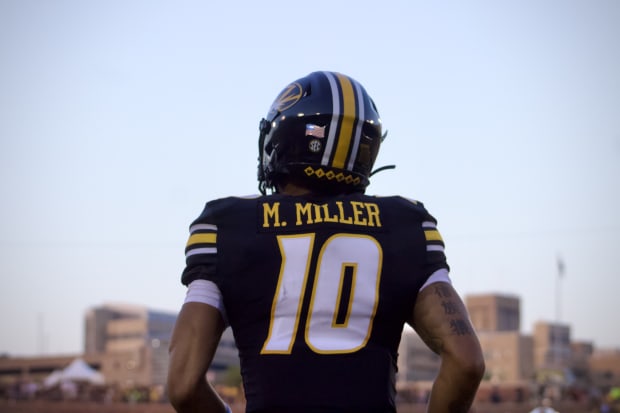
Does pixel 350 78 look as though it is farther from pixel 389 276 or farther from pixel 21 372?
pixel 21 372

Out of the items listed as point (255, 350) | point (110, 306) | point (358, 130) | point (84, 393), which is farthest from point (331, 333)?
point (110, 306)

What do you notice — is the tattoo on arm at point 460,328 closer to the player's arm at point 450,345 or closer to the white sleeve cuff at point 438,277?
the player's arm at point 450,345

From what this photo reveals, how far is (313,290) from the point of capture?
288 cm

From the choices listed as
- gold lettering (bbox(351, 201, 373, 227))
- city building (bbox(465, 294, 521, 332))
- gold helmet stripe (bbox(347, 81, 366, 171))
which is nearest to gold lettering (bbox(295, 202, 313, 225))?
gold lettering (bbox(351, 201, 373, 227))

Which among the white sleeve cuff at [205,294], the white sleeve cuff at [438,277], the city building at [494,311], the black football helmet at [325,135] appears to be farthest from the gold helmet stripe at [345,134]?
the city building at [494,311]

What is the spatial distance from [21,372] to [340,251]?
117982 mm

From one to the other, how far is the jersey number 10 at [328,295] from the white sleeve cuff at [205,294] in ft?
0.61

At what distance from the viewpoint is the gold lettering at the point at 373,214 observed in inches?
118

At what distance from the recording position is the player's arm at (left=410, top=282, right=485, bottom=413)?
9.45ft

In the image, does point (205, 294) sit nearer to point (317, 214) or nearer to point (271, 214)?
point (271, 214)

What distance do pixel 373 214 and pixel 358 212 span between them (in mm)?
52

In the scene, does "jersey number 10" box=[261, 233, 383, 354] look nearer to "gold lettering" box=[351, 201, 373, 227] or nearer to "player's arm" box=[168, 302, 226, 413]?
"gold lettering" box=[351, 201, 373, 227]

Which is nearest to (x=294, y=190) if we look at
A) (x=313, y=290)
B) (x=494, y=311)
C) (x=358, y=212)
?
(x=358, y=212)

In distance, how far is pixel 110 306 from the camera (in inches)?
5369
